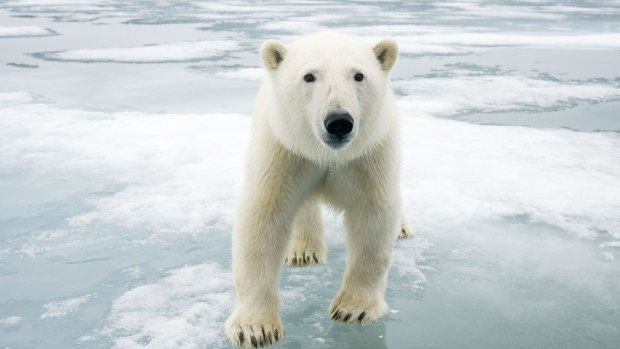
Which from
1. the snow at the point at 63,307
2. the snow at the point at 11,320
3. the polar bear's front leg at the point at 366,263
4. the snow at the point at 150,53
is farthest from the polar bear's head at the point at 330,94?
the snow at the point at 150,53

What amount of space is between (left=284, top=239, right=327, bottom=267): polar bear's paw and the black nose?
113 cm

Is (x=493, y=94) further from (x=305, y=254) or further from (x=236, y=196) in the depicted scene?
(x=305, y=254)

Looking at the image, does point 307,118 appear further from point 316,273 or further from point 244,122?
point 244,122

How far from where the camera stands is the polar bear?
8.05ft

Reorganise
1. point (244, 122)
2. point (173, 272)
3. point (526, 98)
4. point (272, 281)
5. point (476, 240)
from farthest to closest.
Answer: point (526, 98)
point (244, 122)
point (476, 240)
point (173, 272)
point (272, 281)

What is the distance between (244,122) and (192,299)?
10.9ft

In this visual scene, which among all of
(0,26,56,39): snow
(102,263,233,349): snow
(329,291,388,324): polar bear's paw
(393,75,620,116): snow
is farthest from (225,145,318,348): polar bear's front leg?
(0,26,56,39): snow

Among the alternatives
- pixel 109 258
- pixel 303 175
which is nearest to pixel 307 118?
pixel 303 175

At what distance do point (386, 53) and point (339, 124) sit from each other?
643 mm

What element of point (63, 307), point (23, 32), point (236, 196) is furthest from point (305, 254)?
A: point (23, 32)

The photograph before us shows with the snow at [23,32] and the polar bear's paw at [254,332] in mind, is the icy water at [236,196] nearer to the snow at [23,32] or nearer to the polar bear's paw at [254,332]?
the polar bear's paw at [254,332]

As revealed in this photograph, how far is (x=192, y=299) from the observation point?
280 centimetres

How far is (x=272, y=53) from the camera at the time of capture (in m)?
2.63

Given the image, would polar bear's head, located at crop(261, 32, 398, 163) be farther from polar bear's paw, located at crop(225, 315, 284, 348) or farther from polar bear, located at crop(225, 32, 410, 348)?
polar bear's paw, located at crop(225, 315, 284, 348)
